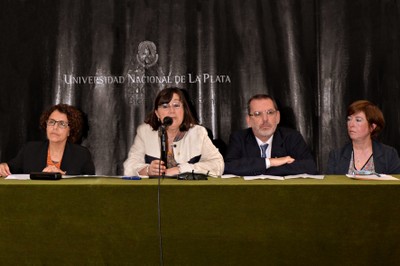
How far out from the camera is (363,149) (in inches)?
137

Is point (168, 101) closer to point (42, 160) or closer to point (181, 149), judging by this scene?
point (181, 149)

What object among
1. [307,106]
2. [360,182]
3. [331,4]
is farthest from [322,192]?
[331,4]

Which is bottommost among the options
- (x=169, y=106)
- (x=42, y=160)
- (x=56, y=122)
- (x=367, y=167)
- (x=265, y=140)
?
(x=367, y=167)

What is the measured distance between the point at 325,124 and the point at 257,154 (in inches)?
29.7

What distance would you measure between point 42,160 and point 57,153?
12 centimetres

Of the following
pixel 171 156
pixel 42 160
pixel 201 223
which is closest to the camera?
pixel 201 223

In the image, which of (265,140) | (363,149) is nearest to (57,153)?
(265,140)

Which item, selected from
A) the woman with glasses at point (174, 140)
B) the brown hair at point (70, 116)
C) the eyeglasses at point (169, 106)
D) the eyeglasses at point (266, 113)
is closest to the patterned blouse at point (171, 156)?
the woman with glasses at point (174, 140)

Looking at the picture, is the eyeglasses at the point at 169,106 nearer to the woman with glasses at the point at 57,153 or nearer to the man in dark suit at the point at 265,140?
the man in dark suit at the point at 265,140

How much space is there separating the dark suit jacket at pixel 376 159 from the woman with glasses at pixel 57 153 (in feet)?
5.95

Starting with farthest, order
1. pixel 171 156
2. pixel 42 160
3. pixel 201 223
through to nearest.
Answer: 1. pixel 171 156
2. pixel 42 160
3. pixel 201 223

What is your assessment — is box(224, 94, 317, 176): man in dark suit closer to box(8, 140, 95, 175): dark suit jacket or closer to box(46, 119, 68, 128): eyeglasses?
box(8, 140, 95, 175): dark suit jacket

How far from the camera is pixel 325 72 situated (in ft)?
12.4

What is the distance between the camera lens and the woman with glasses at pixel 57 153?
3277 millimetres
